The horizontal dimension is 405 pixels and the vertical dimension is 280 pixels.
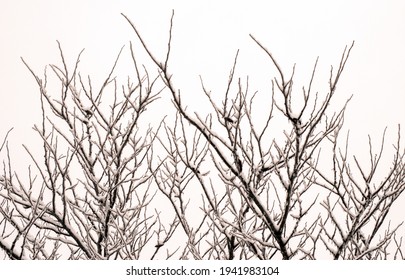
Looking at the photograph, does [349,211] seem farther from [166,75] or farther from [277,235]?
[166,75]

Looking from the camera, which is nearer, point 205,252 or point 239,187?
point 239,187

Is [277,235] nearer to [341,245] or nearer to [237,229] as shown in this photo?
[237,229]

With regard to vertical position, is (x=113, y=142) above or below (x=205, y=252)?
above

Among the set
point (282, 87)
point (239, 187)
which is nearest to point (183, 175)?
point (239, 187)

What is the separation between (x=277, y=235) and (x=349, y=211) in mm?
1164

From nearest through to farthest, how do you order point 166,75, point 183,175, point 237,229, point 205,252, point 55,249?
point 166,75 < point 237,229 < point 183,175 < point 205,252 < point 55,249

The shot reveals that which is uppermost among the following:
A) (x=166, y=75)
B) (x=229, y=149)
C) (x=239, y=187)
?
(x=166, y=75)

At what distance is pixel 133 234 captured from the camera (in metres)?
4.49

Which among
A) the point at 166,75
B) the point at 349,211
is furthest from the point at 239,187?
the point at 349,211

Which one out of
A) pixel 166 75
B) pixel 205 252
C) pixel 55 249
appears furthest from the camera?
pixel 55 249

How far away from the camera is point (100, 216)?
403 centimetres

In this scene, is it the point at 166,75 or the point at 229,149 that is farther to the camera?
the point at 229,149

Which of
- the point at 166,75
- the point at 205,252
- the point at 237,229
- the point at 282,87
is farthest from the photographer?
the point at 205,252

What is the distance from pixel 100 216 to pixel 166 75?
68.5 inches
